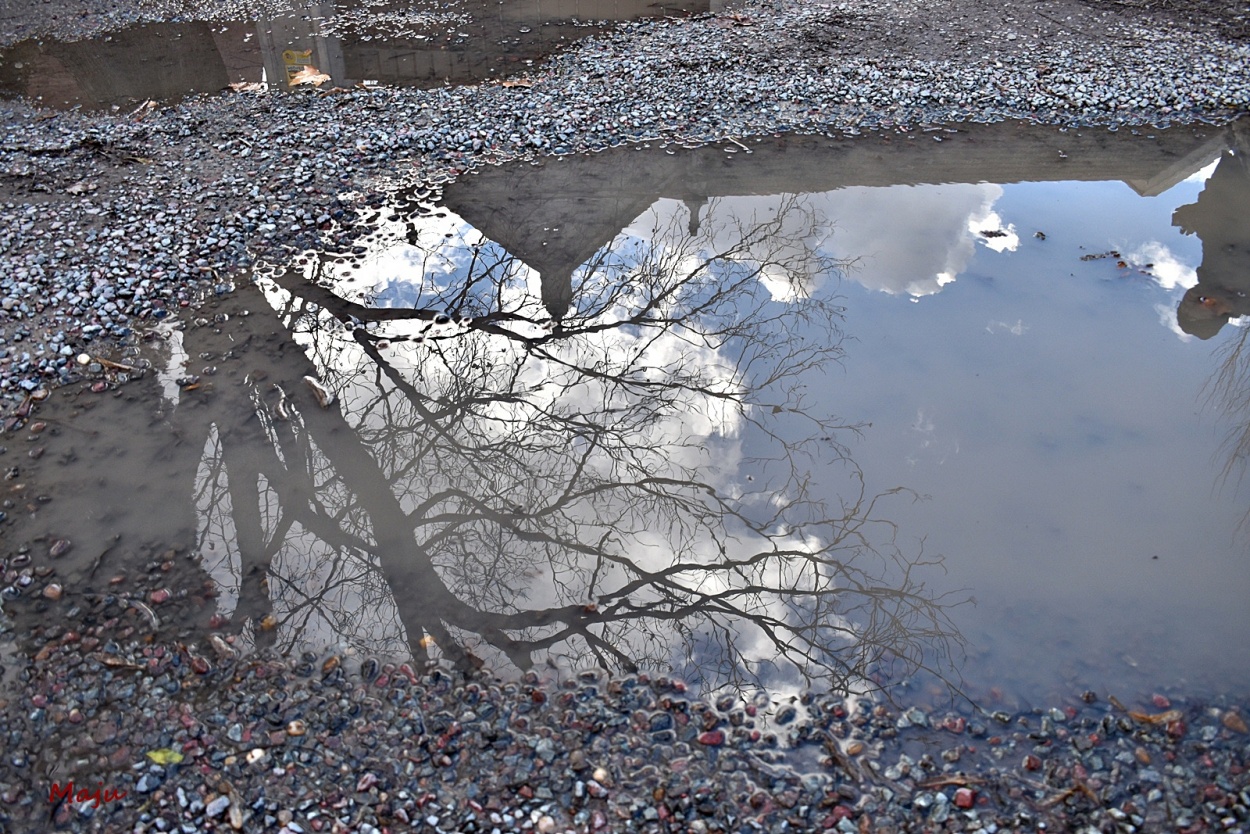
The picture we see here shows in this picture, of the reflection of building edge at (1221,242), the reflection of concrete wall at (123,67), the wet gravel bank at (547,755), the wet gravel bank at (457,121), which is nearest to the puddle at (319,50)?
the reflection of concrete wall at (123,67)

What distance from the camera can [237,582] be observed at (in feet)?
14.7

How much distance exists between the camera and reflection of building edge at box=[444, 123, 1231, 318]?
7.62 metres

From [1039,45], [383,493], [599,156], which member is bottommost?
[383,493]

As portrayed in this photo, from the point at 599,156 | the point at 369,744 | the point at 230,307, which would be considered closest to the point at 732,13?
the point at 599,156

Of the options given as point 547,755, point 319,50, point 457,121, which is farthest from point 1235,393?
point 319,50

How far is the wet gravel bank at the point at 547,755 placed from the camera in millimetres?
3387

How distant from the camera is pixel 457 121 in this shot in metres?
8.95

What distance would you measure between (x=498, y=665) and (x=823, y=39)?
10130mm

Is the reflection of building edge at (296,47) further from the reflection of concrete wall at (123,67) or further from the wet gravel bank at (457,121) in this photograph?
the wet gravel bank at (457,121)

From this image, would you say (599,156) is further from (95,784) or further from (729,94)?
(95,784)
